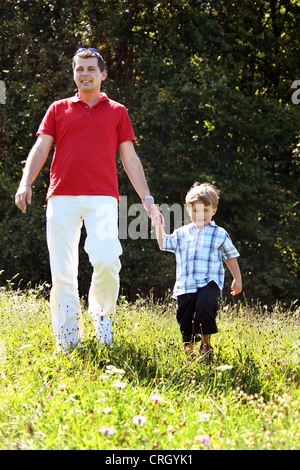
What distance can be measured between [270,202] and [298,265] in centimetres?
154

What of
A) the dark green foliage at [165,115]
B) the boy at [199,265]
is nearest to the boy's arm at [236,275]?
the boy at [199,265]

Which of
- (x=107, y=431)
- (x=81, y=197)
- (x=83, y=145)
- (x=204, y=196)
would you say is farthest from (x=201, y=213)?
(x=107, y=431)

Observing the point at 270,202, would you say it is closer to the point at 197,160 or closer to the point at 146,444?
the point at 197,160

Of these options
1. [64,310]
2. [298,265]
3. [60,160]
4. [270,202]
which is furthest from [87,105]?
[298,265]

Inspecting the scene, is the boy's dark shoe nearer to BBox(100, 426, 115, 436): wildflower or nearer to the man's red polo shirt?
the man's red polo shirt

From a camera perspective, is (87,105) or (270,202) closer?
(87,105)

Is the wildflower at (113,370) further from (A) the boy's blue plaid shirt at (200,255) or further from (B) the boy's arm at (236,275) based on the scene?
(B) the boy's arm at (236,275)

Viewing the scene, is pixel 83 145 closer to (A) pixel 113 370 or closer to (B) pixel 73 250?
(B) pixel 73 250

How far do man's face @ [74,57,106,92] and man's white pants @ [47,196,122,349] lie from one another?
2.70 ft

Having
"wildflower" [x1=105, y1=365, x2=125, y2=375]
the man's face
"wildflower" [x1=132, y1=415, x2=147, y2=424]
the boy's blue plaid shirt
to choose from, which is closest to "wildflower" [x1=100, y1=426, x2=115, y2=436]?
"wildflower" [x1=132, y1=415, x2=147, y2=424]

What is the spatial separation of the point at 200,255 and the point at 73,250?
0.92 metres

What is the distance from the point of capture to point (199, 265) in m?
4.04

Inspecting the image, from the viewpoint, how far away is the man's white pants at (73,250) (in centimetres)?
396

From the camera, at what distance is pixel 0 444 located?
2.57m
